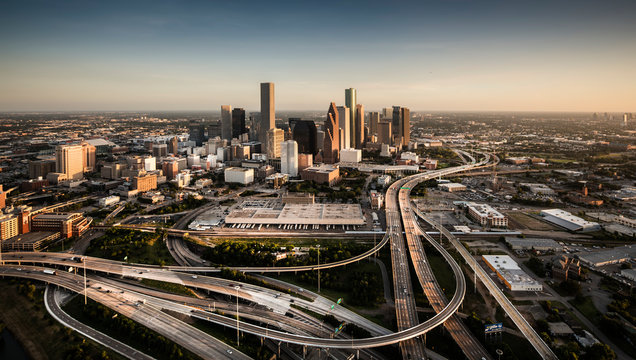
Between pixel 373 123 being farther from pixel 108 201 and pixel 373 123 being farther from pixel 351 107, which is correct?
pixel 108 201

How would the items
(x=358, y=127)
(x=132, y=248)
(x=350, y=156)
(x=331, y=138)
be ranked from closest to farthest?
(x=132, y=248) → (x=331, y=138) → (x=350, y=156) → (x=358, y=127)

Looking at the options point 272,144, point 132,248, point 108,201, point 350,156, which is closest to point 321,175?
point 272,144

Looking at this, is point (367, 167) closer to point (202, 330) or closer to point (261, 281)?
point (261, 281)

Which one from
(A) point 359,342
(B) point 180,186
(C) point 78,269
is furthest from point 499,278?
(B) point 180,186

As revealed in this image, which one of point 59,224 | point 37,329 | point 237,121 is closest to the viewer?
point 37,329

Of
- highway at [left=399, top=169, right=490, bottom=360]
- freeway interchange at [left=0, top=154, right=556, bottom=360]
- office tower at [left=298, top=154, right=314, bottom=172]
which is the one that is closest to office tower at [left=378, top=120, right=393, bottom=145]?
office tower at [left=298, top=154, right=314, bottom=172]

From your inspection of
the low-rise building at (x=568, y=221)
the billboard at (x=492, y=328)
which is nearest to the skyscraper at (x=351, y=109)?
the low-rise building at (x=568, y=221)
